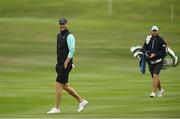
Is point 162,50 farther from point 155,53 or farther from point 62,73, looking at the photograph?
point 62,73

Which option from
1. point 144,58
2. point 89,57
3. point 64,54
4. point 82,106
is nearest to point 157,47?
point 144,58

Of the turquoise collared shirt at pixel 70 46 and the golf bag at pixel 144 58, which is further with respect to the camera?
the golf bag at pixel 144 58

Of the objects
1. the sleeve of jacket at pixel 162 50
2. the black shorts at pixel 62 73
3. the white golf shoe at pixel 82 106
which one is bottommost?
the white golf shoe at pixel 82 106

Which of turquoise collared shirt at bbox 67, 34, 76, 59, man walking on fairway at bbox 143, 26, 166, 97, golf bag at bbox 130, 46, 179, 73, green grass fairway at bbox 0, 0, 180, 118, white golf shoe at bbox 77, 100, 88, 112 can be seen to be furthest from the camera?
golf bag at bbox 130, 46, 179, 73

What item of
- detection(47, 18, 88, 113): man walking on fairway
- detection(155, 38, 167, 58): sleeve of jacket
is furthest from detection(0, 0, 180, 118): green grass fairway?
detection(155, 38, 167, 58): sleeve of jacket

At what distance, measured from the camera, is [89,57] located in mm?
40375

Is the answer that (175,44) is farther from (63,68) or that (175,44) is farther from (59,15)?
(63,68)

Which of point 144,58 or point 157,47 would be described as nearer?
point 157,47

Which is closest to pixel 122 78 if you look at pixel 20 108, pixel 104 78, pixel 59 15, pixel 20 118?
pixel 104 78

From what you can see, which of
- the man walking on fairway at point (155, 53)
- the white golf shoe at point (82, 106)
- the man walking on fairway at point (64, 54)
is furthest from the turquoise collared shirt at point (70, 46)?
the man walking on fairway at point (155, 53)

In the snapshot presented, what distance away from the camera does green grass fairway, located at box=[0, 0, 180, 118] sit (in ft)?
60.8

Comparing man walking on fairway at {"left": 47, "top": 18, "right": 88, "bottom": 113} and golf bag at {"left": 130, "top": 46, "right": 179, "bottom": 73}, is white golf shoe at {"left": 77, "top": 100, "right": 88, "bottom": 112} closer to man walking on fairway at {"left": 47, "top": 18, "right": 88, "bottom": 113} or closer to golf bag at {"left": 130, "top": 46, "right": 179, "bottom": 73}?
man walking on fairway at {"left": 47, "top": 18, "right": 88, "bottom": 113}

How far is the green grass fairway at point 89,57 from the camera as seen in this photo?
18.5 metres

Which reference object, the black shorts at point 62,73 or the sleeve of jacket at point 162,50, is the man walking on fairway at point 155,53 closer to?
the sleeve of jacket at point 162,50
